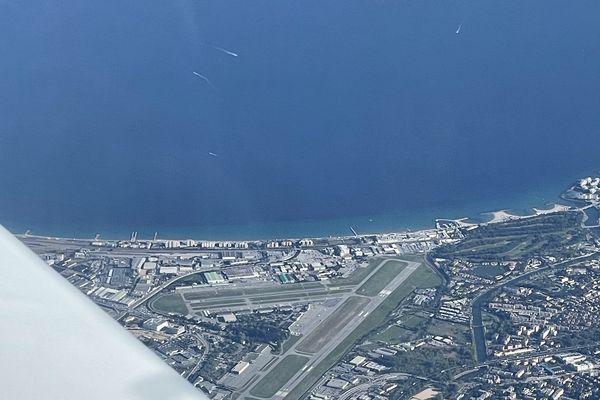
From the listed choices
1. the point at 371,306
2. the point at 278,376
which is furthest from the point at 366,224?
the point at 278,376

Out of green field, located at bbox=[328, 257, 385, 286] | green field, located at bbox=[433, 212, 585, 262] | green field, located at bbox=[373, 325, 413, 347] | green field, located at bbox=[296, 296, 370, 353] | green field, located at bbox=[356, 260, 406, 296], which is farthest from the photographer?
green field, located at bbox=[433, 212, 585, 262]

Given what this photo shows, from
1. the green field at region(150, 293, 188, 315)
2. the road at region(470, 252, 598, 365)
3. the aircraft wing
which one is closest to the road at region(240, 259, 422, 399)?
the road at region(470, 252, 598, 365)

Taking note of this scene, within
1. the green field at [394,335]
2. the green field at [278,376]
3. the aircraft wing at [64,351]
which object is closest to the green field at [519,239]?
the green field at [394,335]

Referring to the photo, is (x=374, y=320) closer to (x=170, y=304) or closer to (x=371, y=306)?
(x=371, y=306)

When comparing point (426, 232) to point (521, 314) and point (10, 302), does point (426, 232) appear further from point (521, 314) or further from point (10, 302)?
point (10, 302)

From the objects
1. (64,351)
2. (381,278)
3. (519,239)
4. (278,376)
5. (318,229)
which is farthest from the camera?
(318,229)

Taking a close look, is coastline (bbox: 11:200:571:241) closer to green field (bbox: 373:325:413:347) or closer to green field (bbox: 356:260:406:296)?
green field (bbox: 356:260:406:296)

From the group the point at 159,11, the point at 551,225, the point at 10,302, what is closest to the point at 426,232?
the point at 551,225

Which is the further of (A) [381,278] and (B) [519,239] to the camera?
(B) [519,239]
